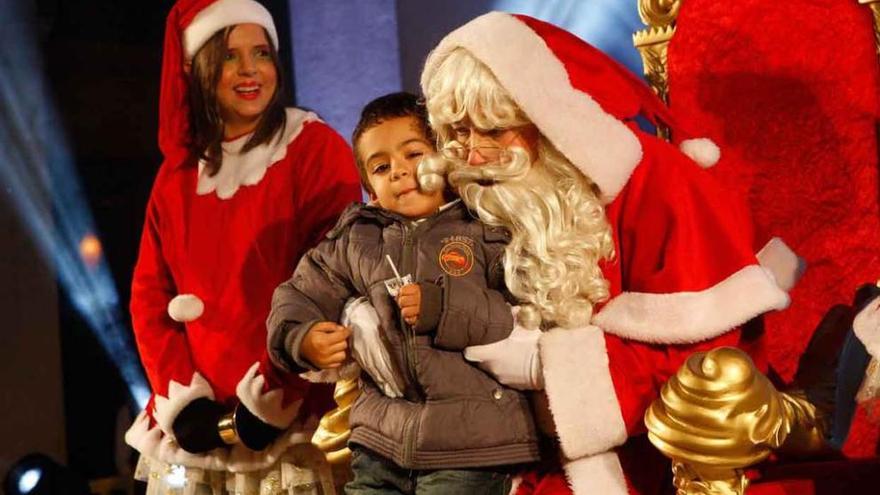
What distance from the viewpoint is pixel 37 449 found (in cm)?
346

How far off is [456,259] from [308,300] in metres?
0.27

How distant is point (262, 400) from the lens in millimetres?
2434

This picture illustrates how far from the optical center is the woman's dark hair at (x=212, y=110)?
8.57 feet

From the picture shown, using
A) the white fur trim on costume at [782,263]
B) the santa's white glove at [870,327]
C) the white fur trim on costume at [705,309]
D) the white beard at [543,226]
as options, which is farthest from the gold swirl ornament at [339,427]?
the santa's white glove at [870,327]

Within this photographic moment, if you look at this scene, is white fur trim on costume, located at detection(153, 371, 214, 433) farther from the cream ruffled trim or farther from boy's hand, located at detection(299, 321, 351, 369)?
boy's hand, located at detection(299, 321, 351, 369)

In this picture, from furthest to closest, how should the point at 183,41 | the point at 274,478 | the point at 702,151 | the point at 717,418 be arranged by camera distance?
the point at 183,41
the point at 274,478
the point at 702,151
the point at 717,418

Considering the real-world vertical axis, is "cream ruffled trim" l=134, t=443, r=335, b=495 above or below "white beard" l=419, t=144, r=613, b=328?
below

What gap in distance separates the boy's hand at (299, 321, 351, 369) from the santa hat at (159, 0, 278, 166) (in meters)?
0.93

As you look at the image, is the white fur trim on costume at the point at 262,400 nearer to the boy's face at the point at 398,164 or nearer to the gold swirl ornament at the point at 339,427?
the gold swirl ornament at the point at 339,427

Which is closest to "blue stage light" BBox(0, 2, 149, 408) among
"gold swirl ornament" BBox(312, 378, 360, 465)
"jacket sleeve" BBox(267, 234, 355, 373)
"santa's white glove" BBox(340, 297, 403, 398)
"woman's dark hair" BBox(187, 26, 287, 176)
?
"woman's dark hair" BBox(187, 26, 287, 176)

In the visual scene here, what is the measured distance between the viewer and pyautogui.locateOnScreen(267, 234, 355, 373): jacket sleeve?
6.29ft

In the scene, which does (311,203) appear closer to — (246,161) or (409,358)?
(246,161)

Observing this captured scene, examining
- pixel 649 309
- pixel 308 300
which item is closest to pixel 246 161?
pixel 308 300

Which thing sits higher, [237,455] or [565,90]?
[565,90]
